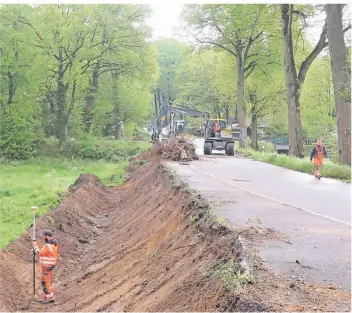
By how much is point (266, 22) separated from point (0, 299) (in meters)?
25.1

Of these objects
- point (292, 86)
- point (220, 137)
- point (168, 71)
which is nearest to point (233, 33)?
point (220, 137)

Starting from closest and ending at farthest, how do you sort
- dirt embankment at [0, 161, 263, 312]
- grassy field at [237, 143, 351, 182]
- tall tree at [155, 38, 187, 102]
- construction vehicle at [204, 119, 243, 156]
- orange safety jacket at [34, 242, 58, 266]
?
dirt embankment at [0, 161, 263, 312] → orange safety jacket at [34, 242, 58, 266] → grassy field at [237, 143, 351, 182] → construction vehicle at [204, 119, 243, 156] → tall tree at [155, 38, 187, 102]

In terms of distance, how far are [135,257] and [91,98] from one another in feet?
127

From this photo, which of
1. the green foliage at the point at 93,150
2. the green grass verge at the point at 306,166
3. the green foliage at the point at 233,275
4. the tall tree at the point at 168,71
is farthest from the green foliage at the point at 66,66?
the green foliage at the point at 233,275

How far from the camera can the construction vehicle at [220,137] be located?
112 ft

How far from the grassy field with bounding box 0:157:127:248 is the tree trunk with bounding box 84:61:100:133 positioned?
6566 millimetres

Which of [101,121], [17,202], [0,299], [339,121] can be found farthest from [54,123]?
[0,299]

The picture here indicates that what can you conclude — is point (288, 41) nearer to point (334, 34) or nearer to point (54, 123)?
point (334, 34)

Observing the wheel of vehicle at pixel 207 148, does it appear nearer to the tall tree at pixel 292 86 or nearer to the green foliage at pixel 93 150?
the tall tree at pixel 292 86

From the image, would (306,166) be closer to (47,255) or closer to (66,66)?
(47,255)

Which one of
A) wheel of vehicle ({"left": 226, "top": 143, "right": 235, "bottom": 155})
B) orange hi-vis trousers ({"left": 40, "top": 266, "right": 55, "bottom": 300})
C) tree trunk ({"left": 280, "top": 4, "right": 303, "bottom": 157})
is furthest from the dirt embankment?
wheel of vehicle ({"left": 226, "top": 143, "right": 235, "bottom": 155})

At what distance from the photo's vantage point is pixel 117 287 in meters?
10.5

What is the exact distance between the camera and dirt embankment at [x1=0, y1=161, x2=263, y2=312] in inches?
299

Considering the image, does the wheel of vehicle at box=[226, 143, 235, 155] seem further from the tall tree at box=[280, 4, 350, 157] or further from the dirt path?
the dirt path
